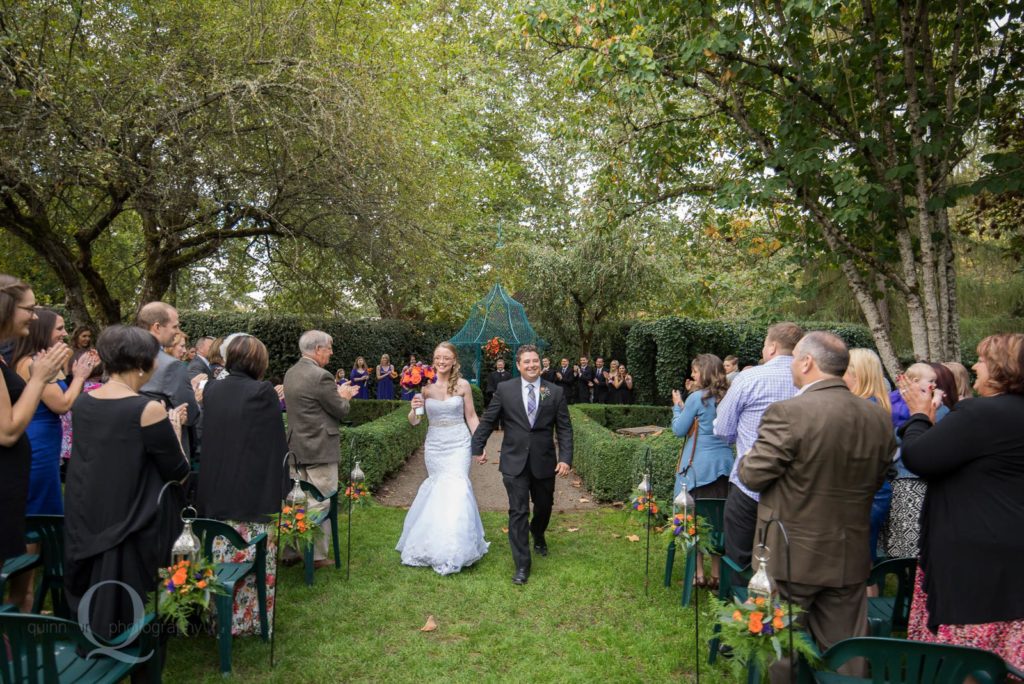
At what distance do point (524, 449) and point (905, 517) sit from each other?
310 cm

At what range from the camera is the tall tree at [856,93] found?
23.0 feet

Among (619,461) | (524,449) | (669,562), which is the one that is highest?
(524,449)

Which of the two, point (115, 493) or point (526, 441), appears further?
point (526, 441)

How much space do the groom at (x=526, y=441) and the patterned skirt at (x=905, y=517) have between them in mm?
2615

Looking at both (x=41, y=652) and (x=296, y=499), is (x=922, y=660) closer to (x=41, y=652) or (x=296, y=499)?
(x=41, y=652)

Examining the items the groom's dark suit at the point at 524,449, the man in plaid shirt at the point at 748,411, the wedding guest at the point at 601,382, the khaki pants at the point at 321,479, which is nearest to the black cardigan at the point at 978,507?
the man in plaid shirt at the point at 748,411

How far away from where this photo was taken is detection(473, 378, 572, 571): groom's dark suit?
5.91m

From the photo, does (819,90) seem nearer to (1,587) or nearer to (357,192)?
(357,192)

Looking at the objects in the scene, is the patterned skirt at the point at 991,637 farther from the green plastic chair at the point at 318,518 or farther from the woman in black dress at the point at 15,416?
the woman in black dress at the point at 15,416

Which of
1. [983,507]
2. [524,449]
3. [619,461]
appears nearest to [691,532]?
[524,449]

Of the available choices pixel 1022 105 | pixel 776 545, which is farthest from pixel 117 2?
pixel 1022 105

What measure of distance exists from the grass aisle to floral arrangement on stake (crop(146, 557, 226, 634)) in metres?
1.17

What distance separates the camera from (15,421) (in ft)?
10.0

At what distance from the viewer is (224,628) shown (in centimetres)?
398
